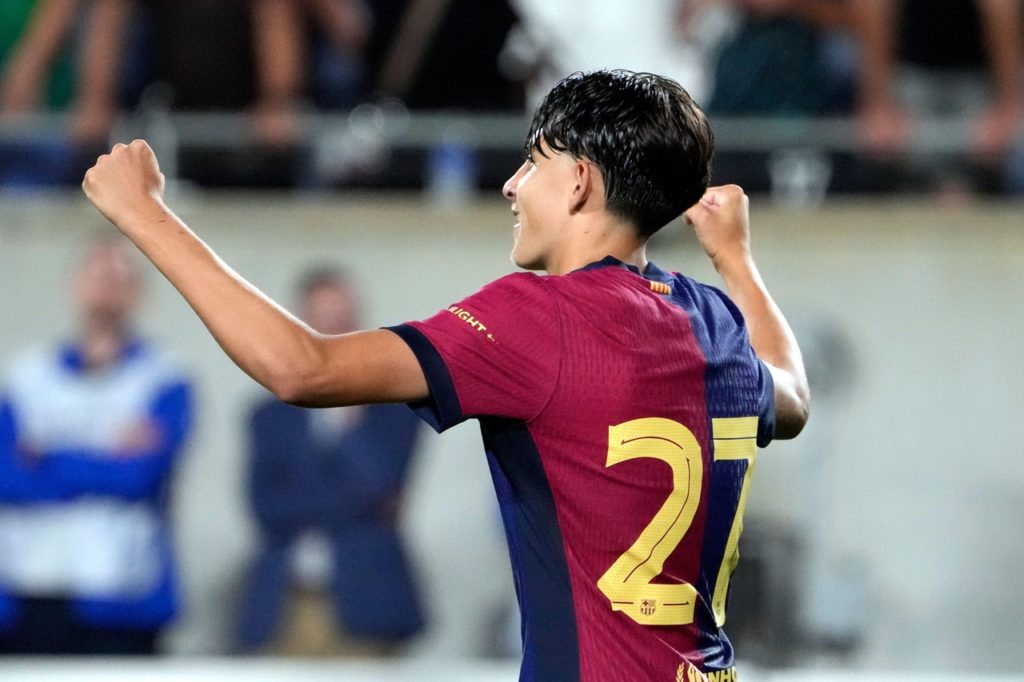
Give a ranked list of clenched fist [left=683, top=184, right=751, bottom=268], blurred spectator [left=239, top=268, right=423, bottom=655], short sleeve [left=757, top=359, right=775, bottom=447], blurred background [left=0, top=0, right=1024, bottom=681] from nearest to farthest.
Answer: short sleeve [left=757, top=359, right=775, bottom=447], clenched fist [left=683, top=184, right=751, bottom=268], blurred spectator [left=239, top=268, right=423, bottom=655], blurred background [left=0, top=0, right=1024, bottom=681]

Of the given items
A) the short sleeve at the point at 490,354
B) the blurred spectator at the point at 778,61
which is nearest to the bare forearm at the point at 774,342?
the short sleeve at the point at 490,354

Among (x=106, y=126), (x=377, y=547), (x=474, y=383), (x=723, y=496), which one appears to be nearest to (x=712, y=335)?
(x=723, y=496)

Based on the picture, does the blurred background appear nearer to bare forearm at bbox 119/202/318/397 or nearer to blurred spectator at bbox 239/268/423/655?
blurred spectator at bbox 239/268/423/655

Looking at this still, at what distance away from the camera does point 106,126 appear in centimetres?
598

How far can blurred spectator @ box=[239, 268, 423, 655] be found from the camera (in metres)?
5.47

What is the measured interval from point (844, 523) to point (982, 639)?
2.13ft

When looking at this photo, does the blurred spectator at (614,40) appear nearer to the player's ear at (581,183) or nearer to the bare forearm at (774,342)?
the bare forearm at (774,342)

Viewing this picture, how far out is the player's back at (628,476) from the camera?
6.63 ft

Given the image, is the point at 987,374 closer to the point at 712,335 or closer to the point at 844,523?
the point at 844,523

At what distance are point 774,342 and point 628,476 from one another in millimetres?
504

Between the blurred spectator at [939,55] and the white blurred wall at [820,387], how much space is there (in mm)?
442

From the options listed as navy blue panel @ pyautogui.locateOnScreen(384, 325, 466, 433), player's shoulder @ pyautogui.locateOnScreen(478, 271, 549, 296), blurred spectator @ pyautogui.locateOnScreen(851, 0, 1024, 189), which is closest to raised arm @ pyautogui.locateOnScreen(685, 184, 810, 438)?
player's shoulder @ pyautogui.locateOnScreen(478, 271, 549, 296)

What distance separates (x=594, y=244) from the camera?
2.13 meters

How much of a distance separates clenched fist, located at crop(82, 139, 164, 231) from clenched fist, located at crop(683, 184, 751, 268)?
37.5 inches
